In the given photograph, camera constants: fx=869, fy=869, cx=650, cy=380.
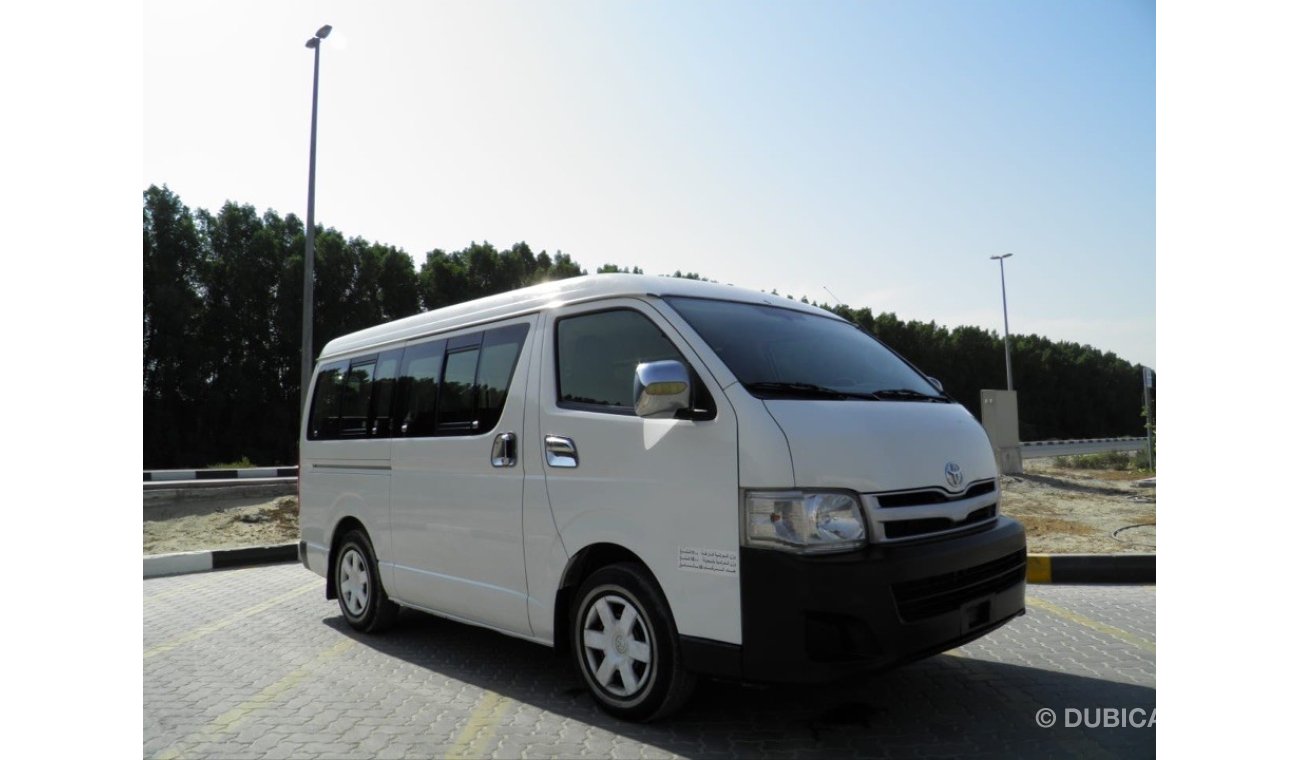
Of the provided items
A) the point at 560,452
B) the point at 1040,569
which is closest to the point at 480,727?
the point at 560,452

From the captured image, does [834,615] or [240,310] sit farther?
[240,310]

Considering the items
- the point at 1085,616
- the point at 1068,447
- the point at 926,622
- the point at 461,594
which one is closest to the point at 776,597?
the point at 926,622

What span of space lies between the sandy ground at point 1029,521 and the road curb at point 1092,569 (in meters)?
0.76

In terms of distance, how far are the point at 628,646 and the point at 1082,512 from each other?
10302 millimetres

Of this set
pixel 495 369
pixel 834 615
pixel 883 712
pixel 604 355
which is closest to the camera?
pixel 834 615

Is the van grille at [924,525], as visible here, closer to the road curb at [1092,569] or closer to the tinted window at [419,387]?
the tinted window at [419,387]

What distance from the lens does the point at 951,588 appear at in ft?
12.4

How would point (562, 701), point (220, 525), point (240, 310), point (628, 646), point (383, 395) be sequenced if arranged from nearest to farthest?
point (628, 646) < point (562, 701) < point (383, 395) < point (220, 525) < point (240, 310)

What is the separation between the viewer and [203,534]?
12.1 meters

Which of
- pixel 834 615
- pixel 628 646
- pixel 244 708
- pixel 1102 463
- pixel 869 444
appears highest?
pixel 869 444

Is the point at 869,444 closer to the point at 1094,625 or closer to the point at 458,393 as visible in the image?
the point at 458,393

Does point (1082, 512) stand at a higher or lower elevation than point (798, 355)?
lower

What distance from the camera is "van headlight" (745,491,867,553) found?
3.54 metres

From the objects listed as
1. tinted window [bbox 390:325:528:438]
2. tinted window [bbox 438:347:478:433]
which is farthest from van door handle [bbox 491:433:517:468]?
tinted window [bbox 438:347:478:433]
